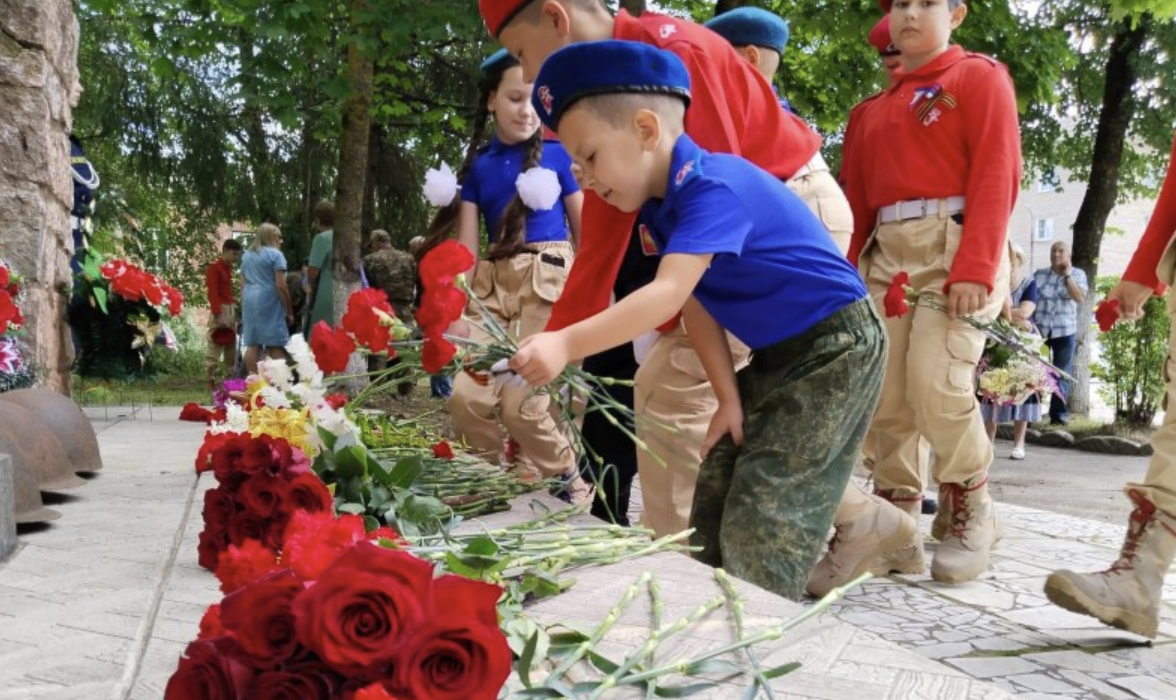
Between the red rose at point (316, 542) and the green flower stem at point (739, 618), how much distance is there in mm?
544

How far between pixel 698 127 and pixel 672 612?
155cm

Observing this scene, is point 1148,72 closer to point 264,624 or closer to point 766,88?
point 766,88

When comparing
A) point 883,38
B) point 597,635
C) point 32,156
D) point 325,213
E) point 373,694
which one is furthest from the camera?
point 325,213

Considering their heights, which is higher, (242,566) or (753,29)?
(753,29)

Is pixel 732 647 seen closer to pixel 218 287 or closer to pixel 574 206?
pixel 574 206

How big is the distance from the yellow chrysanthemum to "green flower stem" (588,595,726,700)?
4.04ft

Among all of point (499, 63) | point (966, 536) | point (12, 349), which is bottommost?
point (966, 536)

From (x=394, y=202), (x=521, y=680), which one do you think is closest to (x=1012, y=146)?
(x=521, y=680)

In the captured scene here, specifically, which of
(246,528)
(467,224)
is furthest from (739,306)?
(467,224)

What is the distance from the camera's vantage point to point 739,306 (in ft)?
8.48

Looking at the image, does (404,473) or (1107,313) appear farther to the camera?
(1107,313)

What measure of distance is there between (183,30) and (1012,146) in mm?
7078

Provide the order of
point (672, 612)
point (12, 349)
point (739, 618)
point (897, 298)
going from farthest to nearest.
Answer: point (12, 349)
point (897, 298)
point (672, 612)
point (739, 618)

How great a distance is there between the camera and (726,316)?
2.62 meters
